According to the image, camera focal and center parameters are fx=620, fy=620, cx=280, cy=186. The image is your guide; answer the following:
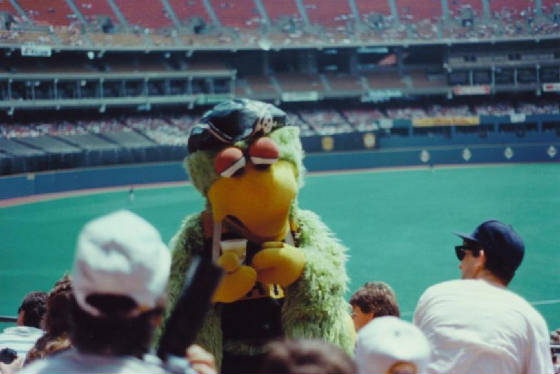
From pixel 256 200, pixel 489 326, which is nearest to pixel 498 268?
pixel 489 326

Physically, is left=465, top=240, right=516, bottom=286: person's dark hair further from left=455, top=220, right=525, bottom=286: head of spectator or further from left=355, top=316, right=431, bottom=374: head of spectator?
left=355, top=316, right=431, bottom=374: head of spectator

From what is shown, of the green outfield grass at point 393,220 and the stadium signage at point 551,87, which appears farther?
the stadium signage at point 551,87

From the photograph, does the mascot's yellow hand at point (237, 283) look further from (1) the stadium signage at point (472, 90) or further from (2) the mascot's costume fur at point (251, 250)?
(1) the stadium signage at point (472, 90)

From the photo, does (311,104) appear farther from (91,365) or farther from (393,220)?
(91,365)

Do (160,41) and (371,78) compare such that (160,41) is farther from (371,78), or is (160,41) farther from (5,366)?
(5,366)

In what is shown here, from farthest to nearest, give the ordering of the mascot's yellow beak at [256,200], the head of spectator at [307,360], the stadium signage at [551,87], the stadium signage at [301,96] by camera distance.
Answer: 1. the stadium signage at [551,87]
2. the stadium signage at [301,96]
3. the mascot's yellow beak at [256,200]
4. the head of spectator at [307,360]

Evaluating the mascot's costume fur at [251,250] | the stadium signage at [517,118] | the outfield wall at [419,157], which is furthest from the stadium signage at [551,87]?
the mascot's costume fur at [251,250]

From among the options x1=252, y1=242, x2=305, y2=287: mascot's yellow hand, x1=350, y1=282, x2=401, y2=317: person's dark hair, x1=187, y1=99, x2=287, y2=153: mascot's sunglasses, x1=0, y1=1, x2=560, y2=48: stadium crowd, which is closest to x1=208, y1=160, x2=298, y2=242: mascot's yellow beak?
x1=252, y1=242, x2=305, y2=287: mascot's yellow hand
